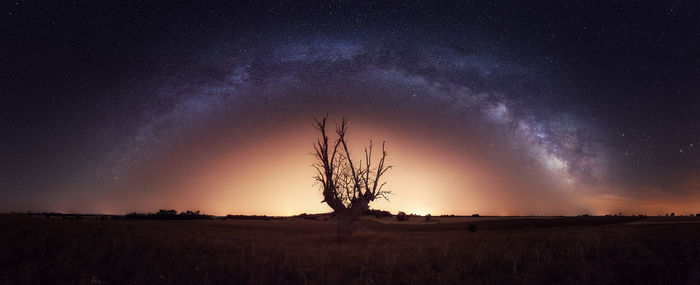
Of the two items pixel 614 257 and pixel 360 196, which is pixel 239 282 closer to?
pixel 614 257

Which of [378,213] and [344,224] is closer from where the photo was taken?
[344,224]

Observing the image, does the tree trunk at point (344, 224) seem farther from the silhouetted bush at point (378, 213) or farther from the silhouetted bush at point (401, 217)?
the silhouetted bush at point (378, 213)

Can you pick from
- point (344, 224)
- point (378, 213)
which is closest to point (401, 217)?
point (378, 213)

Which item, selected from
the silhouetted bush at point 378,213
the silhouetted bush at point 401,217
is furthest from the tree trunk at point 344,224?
the silhouetted bush at point 378,213

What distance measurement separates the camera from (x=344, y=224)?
2931 cm

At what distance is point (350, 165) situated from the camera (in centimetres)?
3025

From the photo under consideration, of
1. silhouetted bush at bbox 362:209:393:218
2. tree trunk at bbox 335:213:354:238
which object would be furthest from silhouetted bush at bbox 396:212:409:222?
tree trunk at bbox 335:213:354:238

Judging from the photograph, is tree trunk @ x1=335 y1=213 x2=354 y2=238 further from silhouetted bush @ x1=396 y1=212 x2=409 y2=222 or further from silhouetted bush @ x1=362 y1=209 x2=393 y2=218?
silhouetted bush @ x1=362 y1=209 x2=393 y2=218

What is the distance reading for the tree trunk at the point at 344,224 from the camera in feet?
96.1

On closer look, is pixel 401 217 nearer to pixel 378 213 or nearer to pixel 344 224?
pixel 378 213

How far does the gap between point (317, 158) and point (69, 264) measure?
2256 centimetres

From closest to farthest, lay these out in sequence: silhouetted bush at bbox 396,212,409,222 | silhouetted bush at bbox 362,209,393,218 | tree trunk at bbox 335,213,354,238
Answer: tree trunk at bbox 335,213,354,238 < silhouetted bush at bbox 396,212,409,222 < silhouetted bush at bbox 362,209,393,218

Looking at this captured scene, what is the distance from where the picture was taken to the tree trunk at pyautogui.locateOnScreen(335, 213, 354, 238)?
29297 mm

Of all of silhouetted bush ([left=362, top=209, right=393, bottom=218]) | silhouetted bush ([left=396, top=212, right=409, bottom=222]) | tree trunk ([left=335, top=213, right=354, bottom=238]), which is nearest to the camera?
tree trunk ([left=335, top=213, right=354, bottom=238])
